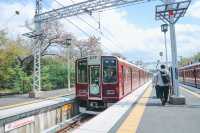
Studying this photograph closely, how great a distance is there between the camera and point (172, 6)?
13625 mm

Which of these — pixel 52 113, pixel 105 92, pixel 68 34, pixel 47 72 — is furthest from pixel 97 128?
pixel 68 34

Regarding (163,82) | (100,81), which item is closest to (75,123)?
(100,81)

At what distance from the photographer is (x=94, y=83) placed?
56.2 feet

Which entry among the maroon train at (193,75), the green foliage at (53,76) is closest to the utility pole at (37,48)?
the green foliage at (53,76)

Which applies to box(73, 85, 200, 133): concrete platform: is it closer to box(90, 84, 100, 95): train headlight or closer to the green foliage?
box(90, 84, 100, 95): train headlight

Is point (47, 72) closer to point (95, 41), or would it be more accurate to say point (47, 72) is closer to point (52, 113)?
point (95, 41)

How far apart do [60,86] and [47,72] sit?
3910mm

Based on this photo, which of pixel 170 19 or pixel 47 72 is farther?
pixel 47 72

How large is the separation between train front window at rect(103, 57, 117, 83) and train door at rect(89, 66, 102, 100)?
38 centimetres

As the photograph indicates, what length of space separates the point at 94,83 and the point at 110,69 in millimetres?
1129

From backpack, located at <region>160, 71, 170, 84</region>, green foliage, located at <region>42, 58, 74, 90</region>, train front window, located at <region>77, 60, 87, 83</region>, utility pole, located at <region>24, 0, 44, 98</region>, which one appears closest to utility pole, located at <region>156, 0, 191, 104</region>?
backpack, located at <region>160, 71, 170, 84</region>

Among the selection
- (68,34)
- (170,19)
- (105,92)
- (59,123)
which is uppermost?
(68,34)

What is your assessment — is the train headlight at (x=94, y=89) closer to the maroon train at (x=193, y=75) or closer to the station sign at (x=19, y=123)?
the station sign at (x=19, y=123)

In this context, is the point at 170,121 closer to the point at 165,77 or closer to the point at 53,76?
the point at 165,77
